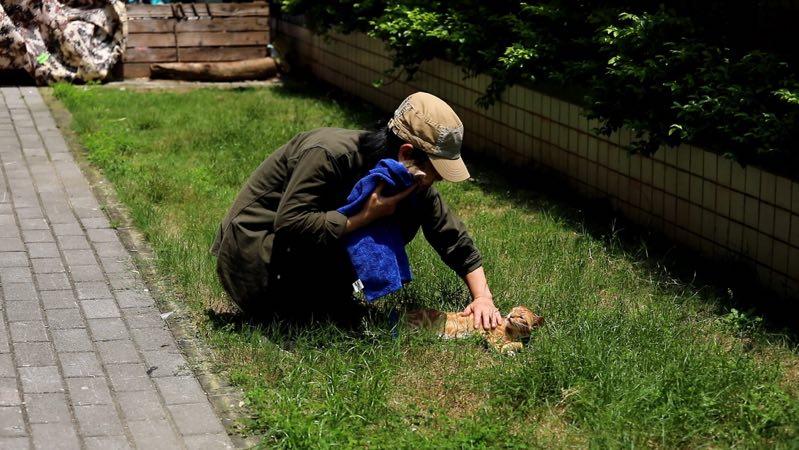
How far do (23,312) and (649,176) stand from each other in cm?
383

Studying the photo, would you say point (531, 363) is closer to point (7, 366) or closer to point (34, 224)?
point (7, 366)

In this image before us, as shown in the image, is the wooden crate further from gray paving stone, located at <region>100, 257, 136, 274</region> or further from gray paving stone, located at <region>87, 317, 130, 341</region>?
gray paving stone, located at <region>87, 317, 130, 341</region>

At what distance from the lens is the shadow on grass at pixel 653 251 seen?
20.4ft

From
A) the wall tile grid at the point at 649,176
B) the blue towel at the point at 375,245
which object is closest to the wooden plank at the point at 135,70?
the wall tile grid at the point at 649,176

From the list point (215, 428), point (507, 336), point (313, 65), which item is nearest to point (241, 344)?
point (215, 428)

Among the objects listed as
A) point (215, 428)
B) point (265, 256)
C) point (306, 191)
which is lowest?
point (215, 428)

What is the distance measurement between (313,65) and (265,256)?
809 centimetres

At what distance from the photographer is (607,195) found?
8008 mm

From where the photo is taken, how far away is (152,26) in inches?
522

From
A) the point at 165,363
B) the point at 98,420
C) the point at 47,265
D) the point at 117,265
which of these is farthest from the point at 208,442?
the point at 47,265

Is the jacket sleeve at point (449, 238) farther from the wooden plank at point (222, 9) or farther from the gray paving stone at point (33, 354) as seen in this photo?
the wooden plank at point (222, 9)

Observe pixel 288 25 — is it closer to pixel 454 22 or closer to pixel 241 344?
pixel 454 22

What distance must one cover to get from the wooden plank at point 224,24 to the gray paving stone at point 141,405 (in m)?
8.78

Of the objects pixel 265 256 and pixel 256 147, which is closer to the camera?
pixel 265 256
